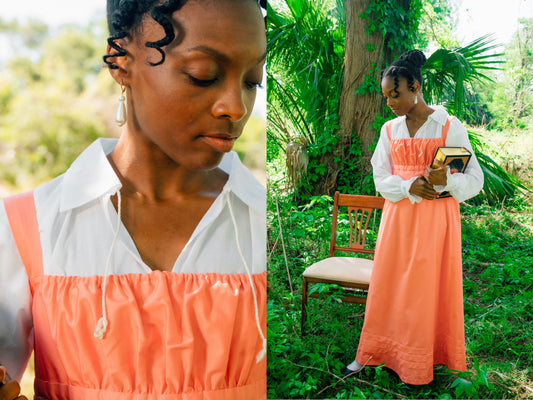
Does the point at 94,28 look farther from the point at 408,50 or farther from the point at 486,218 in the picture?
the point at 486,218

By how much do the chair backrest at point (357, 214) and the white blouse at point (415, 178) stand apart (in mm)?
76

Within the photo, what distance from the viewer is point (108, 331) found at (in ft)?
3.33

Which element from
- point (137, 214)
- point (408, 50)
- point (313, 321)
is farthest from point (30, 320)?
point (408, 50)

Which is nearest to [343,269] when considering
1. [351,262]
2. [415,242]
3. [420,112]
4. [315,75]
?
[351,262]

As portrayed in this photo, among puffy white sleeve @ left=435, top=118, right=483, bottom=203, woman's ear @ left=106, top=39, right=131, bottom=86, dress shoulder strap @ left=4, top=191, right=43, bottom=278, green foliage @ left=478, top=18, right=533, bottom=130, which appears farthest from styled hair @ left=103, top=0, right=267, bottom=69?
green foliage @ left=478, top=18, right=533, bottom=130

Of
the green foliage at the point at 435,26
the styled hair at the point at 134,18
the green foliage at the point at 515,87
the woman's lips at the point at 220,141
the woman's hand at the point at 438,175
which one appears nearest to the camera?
the styled hair at the point at 134,18

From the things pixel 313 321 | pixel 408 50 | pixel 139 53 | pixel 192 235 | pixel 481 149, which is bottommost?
pixel 313 321

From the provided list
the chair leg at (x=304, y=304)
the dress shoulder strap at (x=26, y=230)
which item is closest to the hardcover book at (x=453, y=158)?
the chair leg at (x=304, y=304)

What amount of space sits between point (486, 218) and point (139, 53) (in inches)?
66.1

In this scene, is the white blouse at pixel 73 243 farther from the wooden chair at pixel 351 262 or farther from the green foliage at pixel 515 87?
the green foliage at pixel 515 87

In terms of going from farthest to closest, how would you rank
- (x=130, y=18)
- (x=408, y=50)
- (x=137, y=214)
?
(x=408, y=50) → (x=137, y=214) → (x=130, y=18)

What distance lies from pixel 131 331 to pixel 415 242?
1.31m

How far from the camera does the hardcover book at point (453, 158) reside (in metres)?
1.79

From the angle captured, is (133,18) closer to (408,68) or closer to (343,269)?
(408,68)
